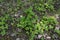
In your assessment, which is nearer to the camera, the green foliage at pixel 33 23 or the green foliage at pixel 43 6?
the green foliage at pixel 33 23

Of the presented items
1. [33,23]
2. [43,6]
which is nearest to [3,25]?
[33,23]

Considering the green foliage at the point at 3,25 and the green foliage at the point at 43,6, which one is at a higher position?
the green foliage at the point at 43,6

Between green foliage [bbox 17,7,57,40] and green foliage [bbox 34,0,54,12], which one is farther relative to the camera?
green foliage [bbox 34,0,54,12]

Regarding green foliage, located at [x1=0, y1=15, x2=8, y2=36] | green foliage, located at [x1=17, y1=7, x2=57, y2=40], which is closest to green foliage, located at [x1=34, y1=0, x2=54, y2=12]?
green foliage, located at [x1=17, y1=7, x2=57, y2=40]

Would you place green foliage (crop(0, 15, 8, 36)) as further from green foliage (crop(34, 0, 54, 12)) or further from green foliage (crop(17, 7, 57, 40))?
green foliage (crop(34, 0, 54, 12))

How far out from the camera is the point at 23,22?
4797 millimetres

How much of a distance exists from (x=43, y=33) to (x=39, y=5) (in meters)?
1.12

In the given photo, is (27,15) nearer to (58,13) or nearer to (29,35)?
(29,35)

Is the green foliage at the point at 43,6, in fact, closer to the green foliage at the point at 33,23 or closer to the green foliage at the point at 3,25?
the green foliage at the point at 33,23

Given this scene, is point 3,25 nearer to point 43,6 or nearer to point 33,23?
point 33,23

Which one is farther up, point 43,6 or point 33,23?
point 43,6

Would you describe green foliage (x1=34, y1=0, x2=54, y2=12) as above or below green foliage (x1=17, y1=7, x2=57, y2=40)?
above

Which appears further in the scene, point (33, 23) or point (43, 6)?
point (43, 6)

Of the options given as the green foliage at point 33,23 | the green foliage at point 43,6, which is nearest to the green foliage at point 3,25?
the green foliage at point 33,23
